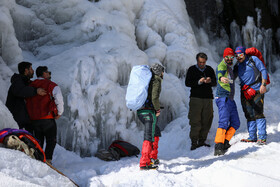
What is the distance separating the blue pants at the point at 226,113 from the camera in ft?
15.8

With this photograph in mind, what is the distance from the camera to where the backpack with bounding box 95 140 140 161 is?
17.7ft

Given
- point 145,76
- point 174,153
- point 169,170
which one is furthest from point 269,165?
point 174,153

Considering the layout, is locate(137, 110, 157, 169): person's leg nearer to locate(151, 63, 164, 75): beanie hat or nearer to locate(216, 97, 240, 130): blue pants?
locate(151, 63, 164, 75): beanie hat

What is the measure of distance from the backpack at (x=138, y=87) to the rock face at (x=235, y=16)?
807cm

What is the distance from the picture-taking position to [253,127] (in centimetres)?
504

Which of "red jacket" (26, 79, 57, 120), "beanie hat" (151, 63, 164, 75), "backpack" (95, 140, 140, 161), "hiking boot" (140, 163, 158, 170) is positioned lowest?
"backpack" (95, 140, 140, 161)

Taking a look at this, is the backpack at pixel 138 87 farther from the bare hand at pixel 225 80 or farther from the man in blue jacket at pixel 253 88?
the man in blue jacket at pixel 253 88

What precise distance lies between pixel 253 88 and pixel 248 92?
0.35 ft

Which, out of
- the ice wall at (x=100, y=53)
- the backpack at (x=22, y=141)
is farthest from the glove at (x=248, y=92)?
the backpack at (x=22, y=141)

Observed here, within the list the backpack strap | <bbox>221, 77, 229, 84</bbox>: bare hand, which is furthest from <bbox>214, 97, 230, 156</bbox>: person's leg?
the backpack strap

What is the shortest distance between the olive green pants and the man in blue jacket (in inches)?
33.9

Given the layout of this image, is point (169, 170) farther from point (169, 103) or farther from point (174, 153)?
point (169, 103)

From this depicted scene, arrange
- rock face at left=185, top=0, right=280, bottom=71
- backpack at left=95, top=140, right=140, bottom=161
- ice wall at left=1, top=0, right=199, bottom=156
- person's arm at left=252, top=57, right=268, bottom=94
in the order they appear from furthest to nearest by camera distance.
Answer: rock face at left=185, top=0, right=280, bottom=71 < ice wall at left=1, top=0, right=199, bottom=156 < backpack at left=95, top=140, right=140, bottom=161 < person's arm at left=252, top=57, right=268, bottom=94

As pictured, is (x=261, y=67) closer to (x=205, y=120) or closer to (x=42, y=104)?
(x=205, y=120)
